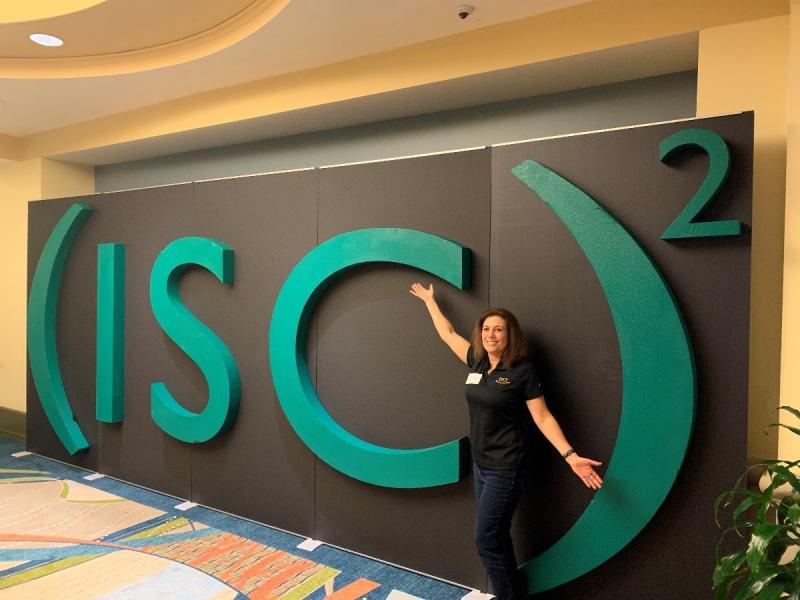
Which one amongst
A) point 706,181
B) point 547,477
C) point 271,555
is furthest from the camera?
point 271,555

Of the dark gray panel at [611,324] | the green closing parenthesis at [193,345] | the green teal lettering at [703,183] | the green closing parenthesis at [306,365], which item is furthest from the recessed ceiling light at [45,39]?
the green teal lettering at [703,183]

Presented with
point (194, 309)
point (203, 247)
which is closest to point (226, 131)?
point (203, 247)

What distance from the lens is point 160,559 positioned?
3.73 meters

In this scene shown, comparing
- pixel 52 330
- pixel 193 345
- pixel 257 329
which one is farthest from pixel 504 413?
pixel 52 330

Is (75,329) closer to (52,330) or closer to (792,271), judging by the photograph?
(52,330)

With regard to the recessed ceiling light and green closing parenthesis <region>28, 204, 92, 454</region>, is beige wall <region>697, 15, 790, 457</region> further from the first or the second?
green closing parenthesis <region>28, 204, 92, 454</region>

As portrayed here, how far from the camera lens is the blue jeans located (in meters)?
2.99

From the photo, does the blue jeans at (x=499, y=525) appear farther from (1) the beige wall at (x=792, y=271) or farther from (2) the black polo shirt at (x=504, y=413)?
(1) the beige wall at (x=792, y=271)

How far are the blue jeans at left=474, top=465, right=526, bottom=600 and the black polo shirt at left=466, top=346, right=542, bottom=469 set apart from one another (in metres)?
0.07

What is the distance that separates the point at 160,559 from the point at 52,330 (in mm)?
2888

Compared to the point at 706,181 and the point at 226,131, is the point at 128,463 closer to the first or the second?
the point at 226,131

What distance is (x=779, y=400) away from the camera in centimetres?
283

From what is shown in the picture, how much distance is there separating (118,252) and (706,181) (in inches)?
168

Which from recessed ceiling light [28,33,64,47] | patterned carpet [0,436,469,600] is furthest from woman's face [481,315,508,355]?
recessed ceiling light [28,33,64,47]
